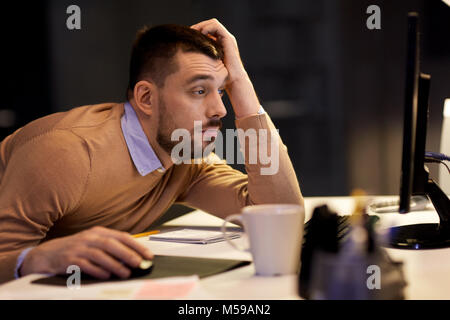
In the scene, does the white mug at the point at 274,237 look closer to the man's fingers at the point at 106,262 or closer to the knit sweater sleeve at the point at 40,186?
the man's fingers at the point at 106,262

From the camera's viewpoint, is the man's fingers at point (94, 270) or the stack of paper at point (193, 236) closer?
the man's fingers at point (94, 270)

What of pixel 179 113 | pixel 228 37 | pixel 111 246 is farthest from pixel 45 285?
pixel 228 37

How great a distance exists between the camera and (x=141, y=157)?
1.34 meters

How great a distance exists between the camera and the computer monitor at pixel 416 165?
33.2 inches

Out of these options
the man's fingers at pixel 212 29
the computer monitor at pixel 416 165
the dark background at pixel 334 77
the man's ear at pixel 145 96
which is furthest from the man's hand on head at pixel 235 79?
the dark background at pixel 334 77

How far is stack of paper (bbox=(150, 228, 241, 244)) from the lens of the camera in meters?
1.17

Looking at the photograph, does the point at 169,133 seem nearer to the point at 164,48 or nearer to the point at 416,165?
the point at 164,48

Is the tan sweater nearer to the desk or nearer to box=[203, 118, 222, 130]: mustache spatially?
box=[203, 118, 222, 130]: mustache

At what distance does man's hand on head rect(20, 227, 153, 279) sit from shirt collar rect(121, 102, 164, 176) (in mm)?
452

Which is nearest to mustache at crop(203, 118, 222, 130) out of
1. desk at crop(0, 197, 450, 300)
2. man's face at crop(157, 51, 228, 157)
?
man's face at crop(157, 51, 228, 157)

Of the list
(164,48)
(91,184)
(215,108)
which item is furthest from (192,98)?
(91,184)

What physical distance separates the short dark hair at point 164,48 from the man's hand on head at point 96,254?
667 mm

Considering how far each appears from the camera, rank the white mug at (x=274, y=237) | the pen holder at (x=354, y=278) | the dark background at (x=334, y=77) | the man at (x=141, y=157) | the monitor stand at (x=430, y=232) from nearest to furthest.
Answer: the pen holder at (x=354, y=278) → the white mug at (x=274, y=237) → the monitor stand at (x=430, y=232) → the man at (x=141, y=157) → the dark background at (x=334, y=77)
